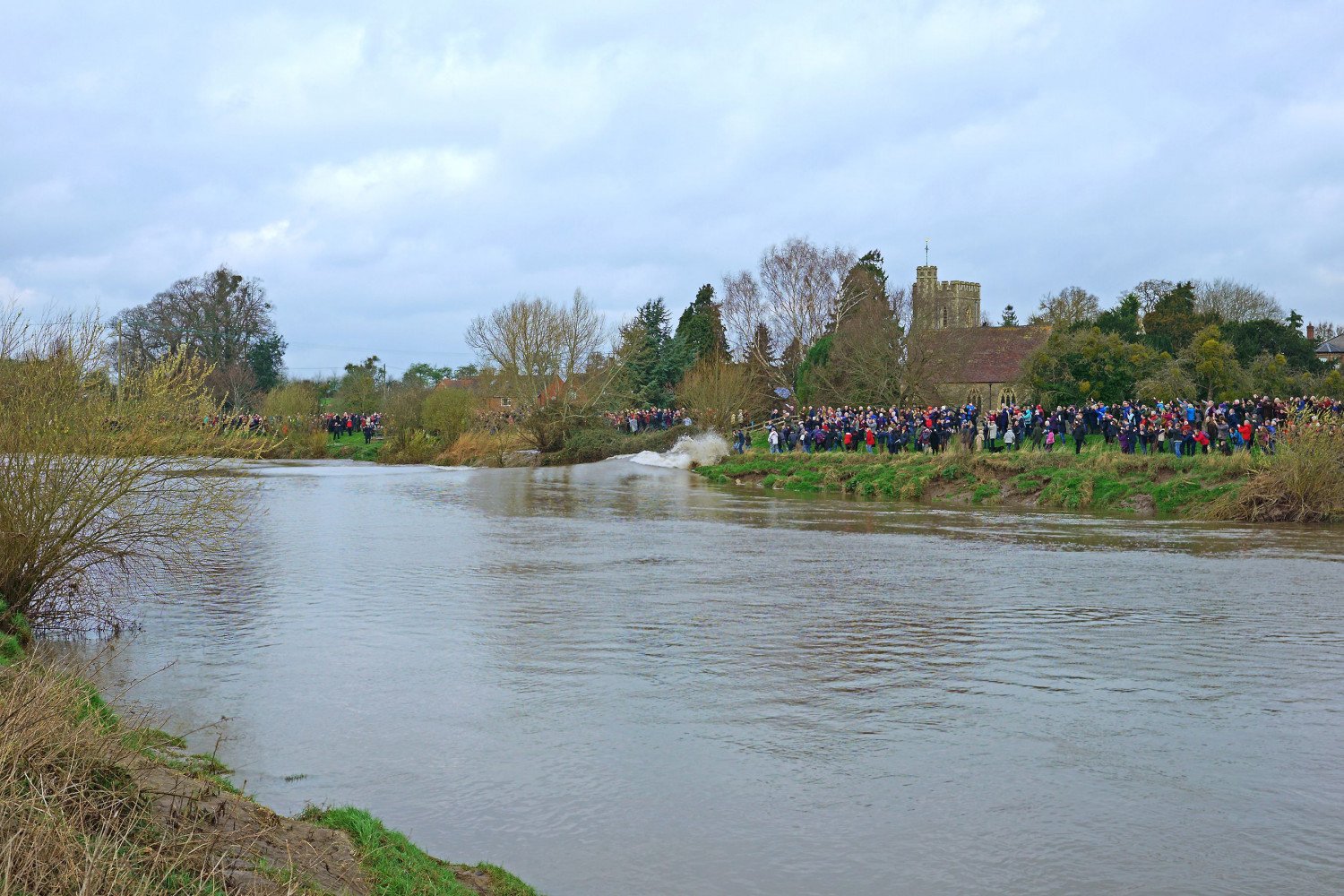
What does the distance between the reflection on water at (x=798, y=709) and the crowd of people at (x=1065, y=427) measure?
1057cm

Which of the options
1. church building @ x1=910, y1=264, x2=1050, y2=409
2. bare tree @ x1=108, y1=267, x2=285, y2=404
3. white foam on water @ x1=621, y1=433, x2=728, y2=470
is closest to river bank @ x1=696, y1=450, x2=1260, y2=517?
white foam on water @ x1=621, y1=433, x2=728, y2=470

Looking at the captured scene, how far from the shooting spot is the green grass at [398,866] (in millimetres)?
6148

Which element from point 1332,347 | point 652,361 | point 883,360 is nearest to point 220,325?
point 652,361

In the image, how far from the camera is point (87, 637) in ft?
45.5

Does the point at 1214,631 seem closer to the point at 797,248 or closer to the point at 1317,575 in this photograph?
the point at 1317,575

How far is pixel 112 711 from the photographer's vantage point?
8.22 m

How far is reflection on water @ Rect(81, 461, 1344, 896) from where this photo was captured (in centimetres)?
783

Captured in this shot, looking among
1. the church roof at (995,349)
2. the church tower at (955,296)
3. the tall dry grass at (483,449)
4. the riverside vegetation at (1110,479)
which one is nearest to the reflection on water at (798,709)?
the riverside vegetation at (1110,479)

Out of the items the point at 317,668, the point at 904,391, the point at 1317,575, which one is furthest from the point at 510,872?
the point at 904,391

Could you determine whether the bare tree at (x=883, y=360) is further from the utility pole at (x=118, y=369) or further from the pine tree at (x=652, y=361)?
the utility pole at (x=118, y=369)

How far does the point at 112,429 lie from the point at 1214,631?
46.0 feet

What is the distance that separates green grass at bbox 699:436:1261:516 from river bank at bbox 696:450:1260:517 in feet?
0.09

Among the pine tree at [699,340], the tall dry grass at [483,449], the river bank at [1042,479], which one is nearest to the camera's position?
the river bank at [1042,479]

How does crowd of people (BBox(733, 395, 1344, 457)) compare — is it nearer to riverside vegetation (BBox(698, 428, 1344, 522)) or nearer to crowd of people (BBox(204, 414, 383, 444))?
riverside vegetation (BBox(698, 428, 1344, 522))
